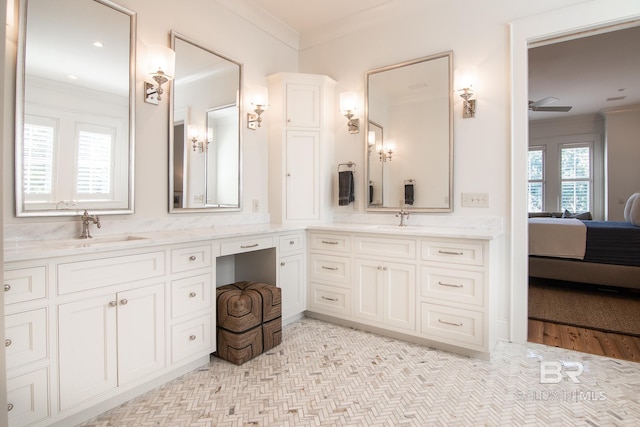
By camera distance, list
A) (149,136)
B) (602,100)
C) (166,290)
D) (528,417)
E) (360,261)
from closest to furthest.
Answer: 1. (528,417)
2. (166,290)
3. (149,136)
4. (360,261)
5. (602,100)

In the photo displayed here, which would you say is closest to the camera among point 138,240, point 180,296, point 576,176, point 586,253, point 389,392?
point 138,240

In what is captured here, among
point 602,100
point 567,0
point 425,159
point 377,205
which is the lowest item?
point 377,205

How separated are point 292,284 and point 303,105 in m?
1.71

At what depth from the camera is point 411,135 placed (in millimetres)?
3117

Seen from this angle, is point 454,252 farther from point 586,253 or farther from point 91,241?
point 586,253

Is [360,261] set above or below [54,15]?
below

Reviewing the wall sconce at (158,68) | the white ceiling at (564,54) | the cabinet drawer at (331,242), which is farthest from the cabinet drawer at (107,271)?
the white ceiling at (564,54)

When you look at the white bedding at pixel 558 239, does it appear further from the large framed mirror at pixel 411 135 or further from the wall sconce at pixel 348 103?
the wall sconce at pixel 348 103

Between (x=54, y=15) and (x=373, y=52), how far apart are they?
248 centimetres

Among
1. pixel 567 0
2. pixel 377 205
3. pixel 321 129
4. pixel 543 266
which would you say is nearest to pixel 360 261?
pixel 377 205

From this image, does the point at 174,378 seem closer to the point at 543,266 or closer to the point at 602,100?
the point at 543,266

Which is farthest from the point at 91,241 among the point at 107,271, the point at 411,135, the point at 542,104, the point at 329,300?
the point at 542,104

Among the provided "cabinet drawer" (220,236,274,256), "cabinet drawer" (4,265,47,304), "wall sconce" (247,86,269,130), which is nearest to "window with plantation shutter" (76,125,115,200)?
"cabinet drawer" (4,265,47,304)

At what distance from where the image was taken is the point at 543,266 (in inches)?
167
